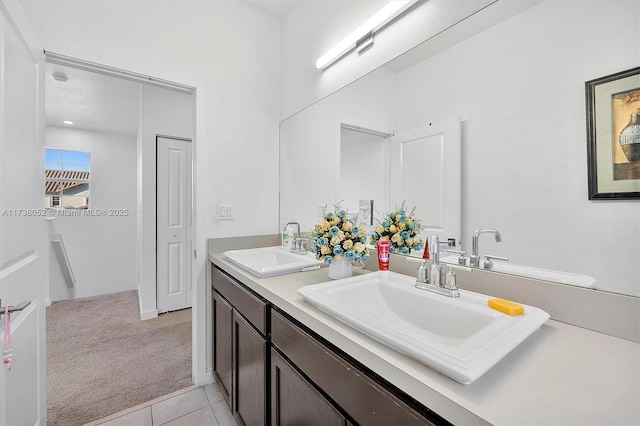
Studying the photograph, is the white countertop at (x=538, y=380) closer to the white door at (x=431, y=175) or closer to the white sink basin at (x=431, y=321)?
the white sink basin at (x=431, y=321)

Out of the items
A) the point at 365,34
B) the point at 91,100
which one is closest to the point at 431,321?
the point at 365,34

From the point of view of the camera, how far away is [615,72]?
768 mm

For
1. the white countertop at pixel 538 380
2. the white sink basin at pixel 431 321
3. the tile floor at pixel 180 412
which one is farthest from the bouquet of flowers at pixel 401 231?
the tile floor at pixel 180 412

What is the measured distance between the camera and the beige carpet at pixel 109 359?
176 centimetres

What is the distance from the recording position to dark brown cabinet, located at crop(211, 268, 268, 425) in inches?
47.3

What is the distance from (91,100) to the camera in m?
3.21

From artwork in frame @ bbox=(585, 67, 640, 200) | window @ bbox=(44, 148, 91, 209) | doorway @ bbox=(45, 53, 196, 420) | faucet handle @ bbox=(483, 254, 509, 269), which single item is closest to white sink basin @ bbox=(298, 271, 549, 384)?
faucet handle @ bbox=(483, 254, 509, 269)

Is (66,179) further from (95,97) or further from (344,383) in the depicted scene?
(344,383)

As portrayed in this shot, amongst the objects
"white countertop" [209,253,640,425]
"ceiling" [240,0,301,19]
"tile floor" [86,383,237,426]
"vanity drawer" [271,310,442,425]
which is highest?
"ceiling" [240,0,301,19]

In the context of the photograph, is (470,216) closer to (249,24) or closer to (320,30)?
(320,30)

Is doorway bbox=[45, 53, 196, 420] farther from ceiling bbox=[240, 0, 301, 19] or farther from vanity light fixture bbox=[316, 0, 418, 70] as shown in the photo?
vanity light fixture bbox=[316, 0, 418, 70]

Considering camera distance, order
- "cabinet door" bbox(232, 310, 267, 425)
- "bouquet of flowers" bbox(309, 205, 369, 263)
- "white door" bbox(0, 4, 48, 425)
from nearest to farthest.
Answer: "white door" bbox(0, 4, 48, 425), "cabinet door" bbox(232, 310, 267, 425), "bouquet of flowers" bbox(309, 205, 369, 263)

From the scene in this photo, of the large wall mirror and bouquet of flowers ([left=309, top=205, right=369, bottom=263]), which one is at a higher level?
the large wall mirror

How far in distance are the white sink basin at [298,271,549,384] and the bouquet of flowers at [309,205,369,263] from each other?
0.14 m
